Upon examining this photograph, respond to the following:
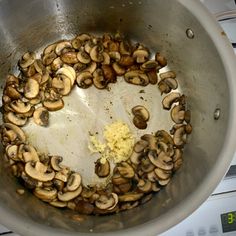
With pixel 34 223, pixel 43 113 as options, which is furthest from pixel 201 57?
pixel 34 223

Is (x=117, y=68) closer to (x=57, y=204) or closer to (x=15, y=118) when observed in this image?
(x=15, y=118)

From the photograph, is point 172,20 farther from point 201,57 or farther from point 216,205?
point 216,205

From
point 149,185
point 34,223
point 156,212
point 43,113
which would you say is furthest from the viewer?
point 43,113

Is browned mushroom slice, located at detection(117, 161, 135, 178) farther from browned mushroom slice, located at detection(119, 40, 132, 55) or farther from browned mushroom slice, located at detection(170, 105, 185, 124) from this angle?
browned mushroom slice, located at detection(119, 40, 132, 55)

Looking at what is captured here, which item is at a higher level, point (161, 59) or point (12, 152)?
point (161, 59)

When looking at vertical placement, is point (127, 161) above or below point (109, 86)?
below

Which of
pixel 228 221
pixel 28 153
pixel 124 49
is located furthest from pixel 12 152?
pixel 228 221

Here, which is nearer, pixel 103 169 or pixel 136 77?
pixel 103 169
